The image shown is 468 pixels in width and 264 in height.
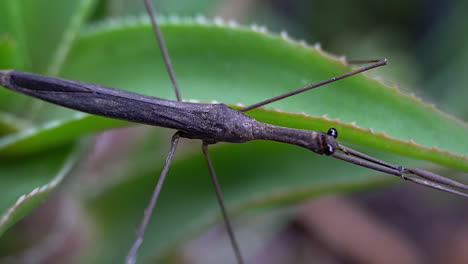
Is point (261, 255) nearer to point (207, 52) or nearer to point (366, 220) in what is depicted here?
point (366, 220)

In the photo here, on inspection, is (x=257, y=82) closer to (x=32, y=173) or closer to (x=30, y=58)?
(x=32, y=173)

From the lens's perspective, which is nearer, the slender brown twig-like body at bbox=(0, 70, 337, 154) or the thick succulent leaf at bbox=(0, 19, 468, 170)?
the thick succulent leaf at bbox=(0, 19, 468, 170)

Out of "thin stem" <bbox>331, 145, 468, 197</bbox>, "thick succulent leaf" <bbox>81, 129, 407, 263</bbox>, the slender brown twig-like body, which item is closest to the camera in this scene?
"thin stem" <bbox>331, 145, 468, 197</bbox>

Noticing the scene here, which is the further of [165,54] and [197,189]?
[197,189]

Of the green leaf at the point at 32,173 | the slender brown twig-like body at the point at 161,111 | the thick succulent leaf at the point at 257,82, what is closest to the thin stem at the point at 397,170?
the slender brown twig-like body at the point at 161,111

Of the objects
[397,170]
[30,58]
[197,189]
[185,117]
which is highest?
[30,58]

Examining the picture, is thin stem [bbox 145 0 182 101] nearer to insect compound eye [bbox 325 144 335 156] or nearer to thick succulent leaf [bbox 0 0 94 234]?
thick succulent leaf [bbox 0 0 94 234]

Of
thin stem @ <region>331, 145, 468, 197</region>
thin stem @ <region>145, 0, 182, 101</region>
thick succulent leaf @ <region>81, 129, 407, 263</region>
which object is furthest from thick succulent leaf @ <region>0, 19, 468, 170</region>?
thick succulent leaf @ <region>81, 129, 407, 263</region>

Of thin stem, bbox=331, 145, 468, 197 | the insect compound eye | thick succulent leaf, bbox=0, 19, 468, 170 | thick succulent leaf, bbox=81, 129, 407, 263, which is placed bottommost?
thick succulent leaf, bbox=81, 129, 407, 263

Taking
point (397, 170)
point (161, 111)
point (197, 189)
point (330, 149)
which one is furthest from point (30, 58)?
point (397, 170)

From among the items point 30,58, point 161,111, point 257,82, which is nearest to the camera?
point 257,82
